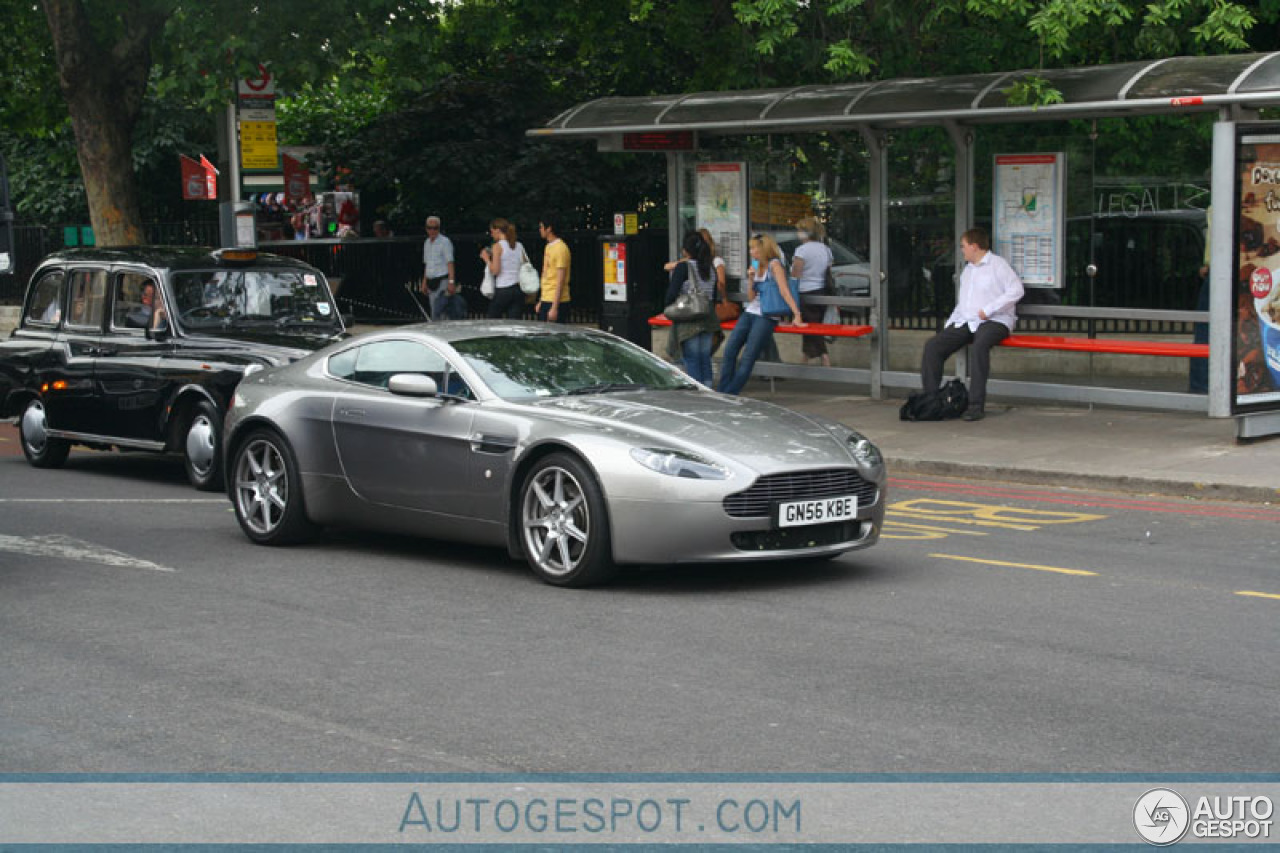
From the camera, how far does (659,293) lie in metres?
22.0

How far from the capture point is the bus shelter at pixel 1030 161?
13672 mm

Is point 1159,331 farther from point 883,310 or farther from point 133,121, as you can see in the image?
point 133,121

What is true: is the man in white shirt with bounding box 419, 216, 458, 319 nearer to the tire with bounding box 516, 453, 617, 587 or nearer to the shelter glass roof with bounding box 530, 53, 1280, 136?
the shelter glass roof with bounding box 530, 53, 1280, 136

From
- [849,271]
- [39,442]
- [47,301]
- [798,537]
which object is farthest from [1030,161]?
[39,442]

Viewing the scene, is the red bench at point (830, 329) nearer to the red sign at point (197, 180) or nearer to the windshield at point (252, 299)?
the windshield at point (252, 299)

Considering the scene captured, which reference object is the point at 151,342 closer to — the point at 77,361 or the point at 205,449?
the point at 77,361

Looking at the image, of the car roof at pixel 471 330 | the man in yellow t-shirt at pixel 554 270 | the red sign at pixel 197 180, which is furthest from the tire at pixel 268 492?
the red sign at pixel 197 180

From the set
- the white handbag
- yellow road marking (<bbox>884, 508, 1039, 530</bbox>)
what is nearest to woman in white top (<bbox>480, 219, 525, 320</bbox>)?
the white handbag

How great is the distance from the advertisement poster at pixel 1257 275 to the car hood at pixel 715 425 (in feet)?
18.1

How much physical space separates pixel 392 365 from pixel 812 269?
8780mm

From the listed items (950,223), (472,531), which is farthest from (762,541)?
(950,223)

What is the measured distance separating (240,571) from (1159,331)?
29.6ft

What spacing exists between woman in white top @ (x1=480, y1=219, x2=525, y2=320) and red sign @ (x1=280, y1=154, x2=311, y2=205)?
13.1m

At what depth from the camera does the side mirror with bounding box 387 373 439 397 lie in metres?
9.62
